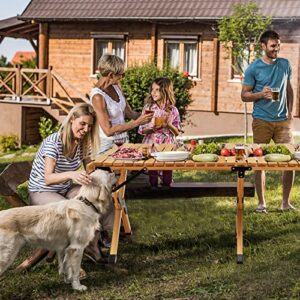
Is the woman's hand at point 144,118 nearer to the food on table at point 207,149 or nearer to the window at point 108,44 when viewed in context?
the food on table at point 207,149

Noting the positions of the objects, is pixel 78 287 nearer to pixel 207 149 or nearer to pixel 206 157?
pixel 206 157

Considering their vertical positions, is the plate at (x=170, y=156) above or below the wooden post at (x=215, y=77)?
below

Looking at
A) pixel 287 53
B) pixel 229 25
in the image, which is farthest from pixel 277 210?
pixel 287 53

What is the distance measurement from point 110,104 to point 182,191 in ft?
3.75

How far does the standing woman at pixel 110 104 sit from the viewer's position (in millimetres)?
6738

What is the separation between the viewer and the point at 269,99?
7.92 m

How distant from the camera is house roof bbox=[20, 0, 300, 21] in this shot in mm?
20719

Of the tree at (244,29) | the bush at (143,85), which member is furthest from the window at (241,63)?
the bush at (143,85)

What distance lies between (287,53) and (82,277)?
15.9 meters

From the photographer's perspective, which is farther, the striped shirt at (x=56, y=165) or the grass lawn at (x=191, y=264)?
the striped shirt at (x=56, y=165)

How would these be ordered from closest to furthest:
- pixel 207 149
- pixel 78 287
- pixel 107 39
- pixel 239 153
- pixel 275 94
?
1. pixel 78 287
2. pixel 239 153
3. pixel 207 149
4. pixel 275 94
5. pixel 107 39

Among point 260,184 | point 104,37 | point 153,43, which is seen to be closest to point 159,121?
point 260,184

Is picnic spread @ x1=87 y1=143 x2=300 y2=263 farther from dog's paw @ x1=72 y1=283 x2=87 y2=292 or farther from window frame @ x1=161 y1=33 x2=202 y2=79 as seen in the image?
window frame @ x1=161 y1=33 x2=202 y2=79

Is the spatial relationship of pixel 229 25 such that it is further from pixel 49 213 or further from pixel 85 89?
pixel 49 213
